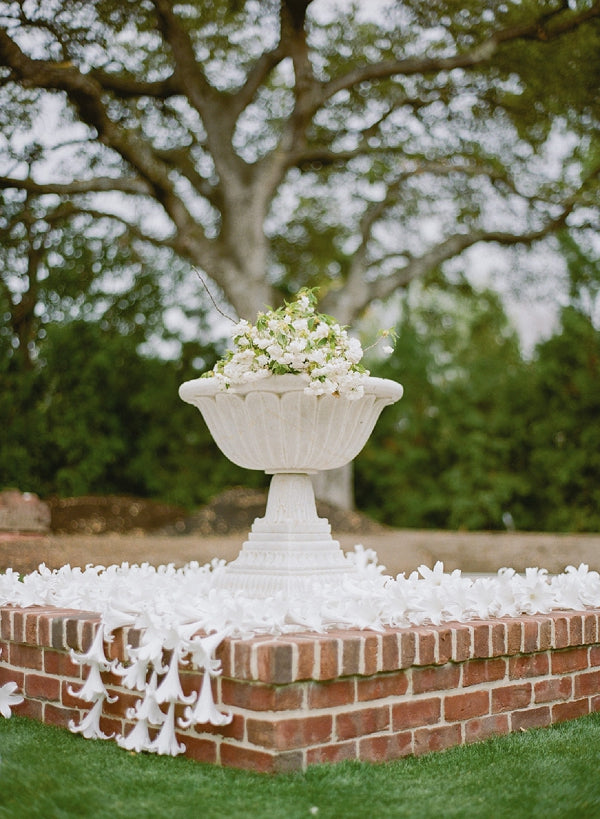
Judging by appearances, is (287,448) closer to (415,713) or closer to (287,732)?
(415,713)

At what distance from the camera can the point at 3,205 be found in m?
10.6

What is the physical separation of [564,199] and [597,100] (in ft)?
4.44

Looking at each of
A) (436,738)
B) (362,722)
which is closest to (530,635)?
(436,738)

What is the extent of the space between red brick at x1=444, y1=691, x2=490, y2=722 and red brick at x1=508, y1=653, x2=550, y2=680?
15cm

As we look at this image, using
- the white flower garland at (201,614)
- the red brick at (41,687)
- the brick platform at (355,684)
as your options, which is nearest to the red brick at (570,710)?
the brick platform at (355,684)

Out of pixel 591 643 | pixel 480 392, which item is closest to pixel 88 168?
pixel 480 392

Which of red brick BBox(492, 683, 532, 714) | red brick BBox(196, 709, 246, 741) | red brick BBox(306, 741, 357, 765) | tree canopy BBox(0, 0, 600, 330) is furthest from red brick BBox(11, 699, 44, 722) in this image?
tree canopy BBox(0, 0, 600, 330)

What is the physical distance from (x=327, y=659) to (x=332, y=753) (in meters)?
0.28

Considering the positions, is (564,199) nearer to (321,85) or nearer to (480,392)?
(480,392)

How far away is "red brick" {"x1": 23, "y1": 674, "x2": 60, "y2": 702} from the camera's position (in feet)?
9.45

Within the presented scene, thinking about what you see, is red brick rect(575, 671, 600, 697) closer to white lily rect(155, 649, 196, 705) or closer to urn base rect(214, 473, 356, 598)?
urn base rect(214, 473, 356, 598)

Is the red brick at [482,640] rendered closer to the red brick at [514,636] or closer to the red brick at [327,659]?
the red brick at [514,636]

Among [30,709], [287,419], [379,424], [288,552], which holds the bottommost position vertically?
[30,709]

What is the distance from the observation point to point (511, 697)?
2.91 meters
